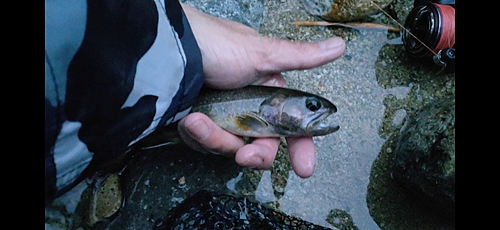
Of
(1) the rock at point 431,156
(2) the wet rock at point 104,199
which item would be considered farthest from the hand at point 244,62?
(1) the rock at point 431,156

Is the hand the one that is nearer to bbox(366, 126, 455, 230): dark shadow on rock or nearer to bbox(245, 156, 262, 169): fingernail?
bbox(245, 156, 262, 169): fingernail

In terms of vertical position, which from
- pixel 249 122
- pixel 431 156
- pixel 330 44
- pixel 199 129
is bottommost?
pixel 431 156

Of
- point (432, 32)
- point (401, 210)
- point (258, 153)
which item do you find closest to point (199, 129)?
point (258, 153)

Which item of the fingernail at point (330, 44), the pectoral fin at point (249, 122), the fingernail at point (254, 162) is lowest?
the fingernail at point (254, 162)

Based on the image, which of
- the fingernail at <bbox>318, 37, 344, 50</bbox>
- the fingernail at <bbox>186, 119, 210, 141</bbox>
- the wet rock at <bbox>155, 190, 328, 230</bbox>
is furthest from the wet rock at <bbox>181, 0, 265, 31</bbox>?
the wet rock at <bbox>155, 190, 328, 230</bbox>

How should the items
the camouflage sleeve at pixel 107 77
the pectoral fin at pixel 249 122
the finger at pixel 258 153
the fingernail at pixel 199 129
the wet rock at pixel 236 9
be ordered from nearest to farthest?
the camouflage sleeve at pixel 107 77, the fingernail at pixel 199 129, the finger at pixel 258 153, the pectoral fin at pixel 249 122, the wet rock at pixel 236 9

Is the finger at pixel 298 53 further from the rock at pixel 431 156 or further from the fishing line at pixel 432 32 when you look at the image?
the fishing line at pixel 432 32

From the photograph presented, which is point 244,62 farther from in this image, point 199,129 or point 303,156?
point 303,156
